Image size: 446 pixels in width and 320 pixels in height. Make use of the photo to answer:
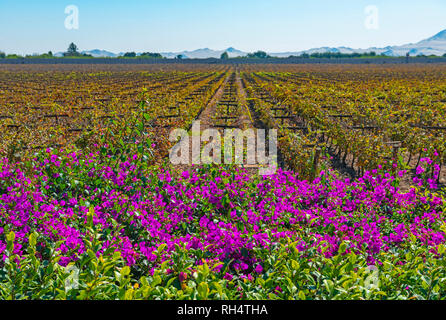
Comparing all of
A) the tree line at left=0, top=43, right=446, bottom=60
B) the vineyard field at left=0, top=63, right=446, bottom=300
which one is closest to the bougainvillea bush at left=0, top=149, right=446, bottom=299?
the vineyard field at left=0, top=63, right=446, bottom=300

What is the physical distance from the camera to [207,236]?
11.8ft

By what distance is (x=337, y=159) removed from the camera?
10.4 m

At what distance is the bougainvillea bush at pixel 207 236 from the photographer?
260 centimetres

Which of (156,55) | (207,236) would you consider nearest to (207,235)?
(207,236)

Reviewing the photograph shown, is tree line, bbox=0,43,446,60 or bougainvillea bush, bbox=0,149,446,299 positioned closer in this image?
bougainvillea bush, bbox=0,149,446,299

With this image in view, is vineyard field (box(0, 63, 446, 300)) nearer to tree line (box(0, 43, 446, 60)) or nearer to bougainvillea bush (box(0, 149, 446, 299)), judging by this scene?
bougainvillea bush (box(0, 149, 446, 299))

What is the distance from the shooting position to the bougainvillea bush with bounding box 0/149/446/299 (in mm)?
2600

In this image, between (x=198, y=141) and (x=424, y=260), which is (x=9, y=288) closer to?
(x=424, y=260)

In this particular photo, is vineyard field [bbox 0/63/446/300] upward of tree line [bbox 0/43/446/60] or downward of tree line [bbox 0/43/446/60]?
downward

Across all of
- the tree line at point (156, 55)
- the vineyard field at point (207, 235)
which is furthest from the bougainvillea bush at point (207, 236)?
the tree line at point (156, 55)

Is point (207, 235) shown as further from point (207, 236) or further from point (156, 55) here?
point (156, 55)

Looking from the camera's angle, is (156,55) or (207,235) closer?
(207,235)

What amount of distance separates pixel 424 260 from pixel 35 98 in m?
23.5
